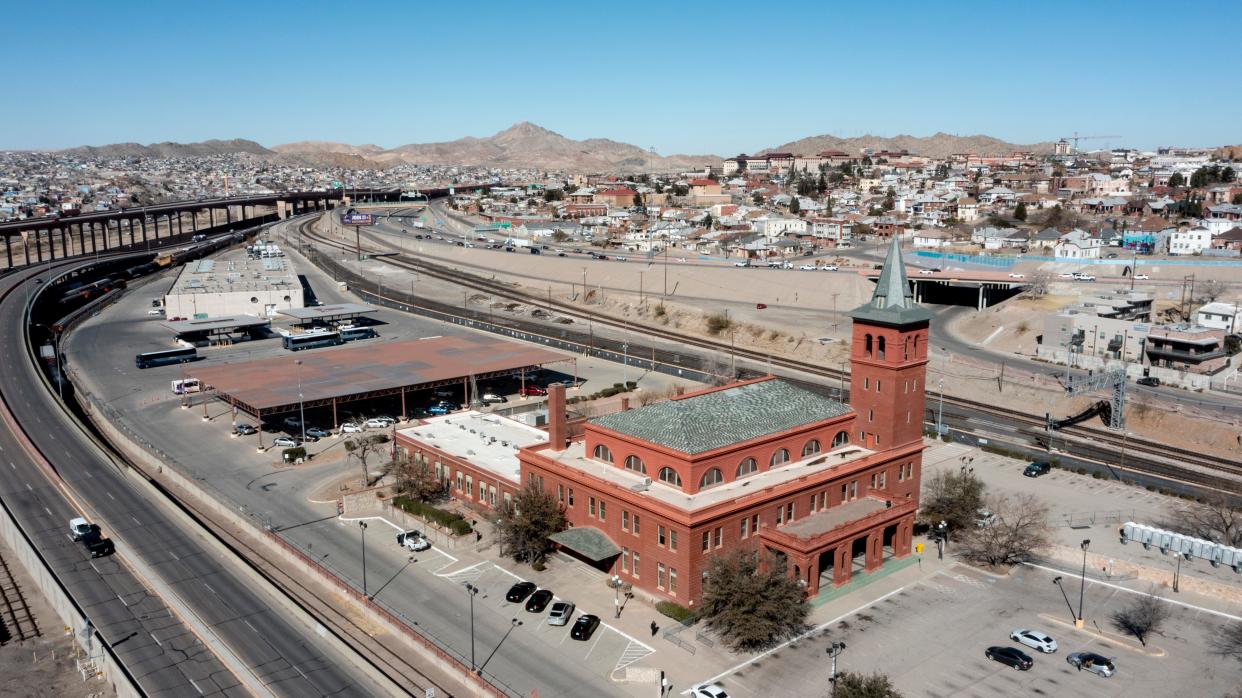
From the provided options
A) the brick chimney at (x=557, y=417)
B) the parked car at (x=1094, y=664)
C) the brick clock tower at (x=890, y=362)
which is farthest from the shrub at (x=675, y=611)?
the brick clock tower at (x=890, y=362)

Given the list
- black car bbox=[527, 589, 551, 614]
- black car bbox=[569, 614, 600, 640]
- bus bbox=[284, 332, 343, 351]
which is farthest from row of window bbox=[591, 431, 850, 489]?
bus bbox=[284, 332, 343, 351]

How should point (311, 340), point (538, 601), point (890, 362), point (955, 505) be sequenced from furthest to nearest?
1. point (311, 340)
2. point (955, 505)
3. point (890, 362)
4. point (538, 601)

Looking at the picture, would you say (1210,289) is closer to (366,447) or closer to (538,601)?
(366,447)

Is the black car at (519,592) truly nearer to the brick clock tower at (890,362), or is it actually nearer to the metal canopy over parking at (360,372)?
the brick clock tower at (890,362)

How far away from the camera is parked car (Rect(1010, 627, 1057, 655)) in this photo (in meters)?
43.3

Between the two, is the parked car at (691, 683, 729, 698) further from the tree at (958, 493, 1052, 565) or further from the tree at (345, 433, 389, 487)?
the tree at (345, 433, 389, 487)

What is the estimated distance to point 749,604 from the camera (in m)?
43.0

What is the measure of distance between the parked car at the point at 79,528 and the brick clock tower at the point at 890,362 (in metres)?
47.8

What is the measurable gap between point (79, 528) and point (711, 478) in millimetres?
38433

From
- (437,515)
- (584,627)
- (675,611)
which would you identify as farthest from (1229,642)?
(437,515)

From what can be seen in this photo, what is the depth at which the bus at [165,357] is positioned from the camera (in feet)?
346

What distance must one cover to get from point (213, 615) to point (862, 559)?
117 ft

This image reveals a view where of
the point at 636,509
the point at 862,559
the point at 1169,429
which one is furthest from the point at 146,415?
the point at 1169,429

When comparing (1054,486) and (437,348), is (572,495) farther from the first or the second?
(437,348)
